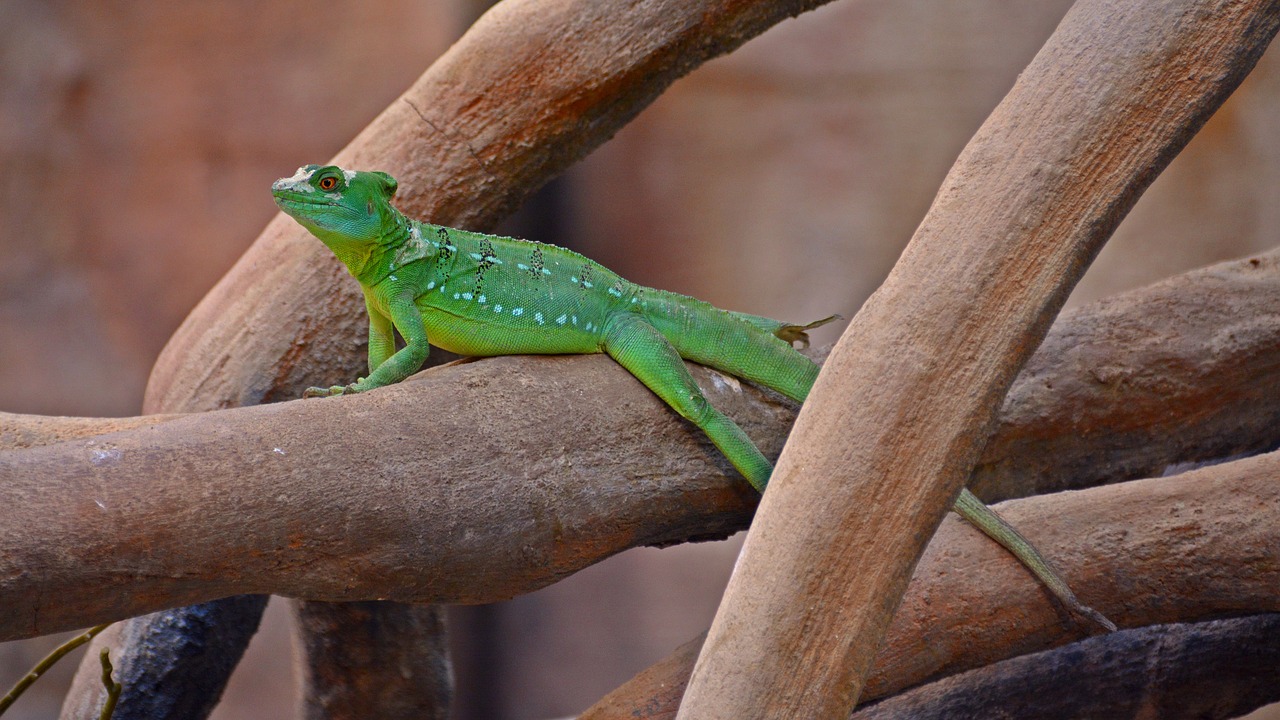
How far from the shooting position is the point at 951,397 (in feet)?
6.88

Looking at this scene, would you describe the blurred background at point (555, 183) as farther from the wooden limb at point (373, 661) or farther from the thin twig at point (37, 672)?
the thin twig at point (37, 672)

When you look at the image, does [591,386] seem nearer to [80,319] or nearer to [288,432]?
[288,432]

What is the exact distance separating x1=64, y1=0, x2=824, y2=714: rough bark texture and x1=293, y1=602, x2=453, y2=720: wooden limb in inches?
14.8

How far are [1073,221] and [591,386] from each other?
140 cm

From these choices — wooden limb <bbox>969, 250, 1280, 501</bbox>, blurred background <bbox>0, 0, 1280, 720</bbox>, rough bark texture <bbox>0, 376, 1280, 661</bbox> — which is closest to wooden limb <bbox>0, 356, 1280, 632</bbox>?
rough bark texture <bbox>0, 376, 1280, 661</bbox>

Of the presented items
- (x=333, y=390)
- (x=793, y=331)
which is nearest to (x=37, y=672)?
(x=333, y=390)

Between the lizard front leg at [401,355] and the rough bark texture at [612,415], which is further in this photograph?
the lizard front leg at [401,355]

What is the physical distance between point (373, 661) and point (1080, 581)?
2816 millimetres

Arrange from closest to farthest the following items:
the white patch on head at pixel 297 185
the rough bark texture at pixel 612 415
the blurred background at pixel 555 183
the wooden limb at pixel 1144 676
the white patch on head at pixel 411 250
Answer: the rough bark texture at pixel 612 415, the white patch on head at pixel 297 185, the white patch on head at pixel 411 250, the wooden limb at pixel 1144 676, the blurred background at pixel 555 183

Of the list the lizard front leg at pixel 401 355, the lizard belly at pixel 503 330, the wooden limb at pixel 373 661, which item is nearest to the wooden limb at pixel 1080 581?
the lizard belly at pixel 503 330

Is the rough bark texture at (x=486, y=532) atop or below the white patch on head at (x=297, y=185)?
below

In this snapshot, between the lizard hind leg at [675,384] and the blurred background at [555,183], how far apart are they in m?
3.86

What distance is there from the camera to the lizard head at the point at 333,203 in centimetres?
281

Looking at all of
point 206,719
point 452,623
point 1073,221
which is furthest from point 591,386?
point 452,623
